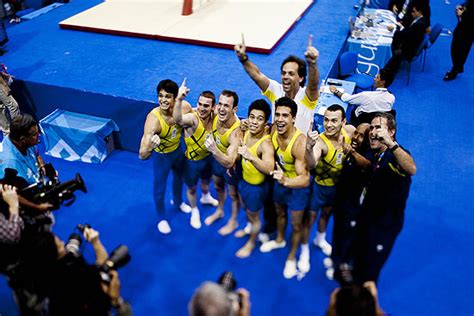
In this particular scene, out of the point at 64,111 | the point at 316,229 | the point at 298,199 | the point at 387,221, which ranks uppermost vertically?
the point at 387,221

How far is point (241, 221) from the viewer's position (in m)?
4.09

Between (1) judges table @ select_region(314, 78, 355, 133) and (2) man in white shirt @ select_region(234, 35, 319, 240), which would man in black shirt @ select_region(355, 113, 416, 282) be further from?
(1) judges table @ select_region(314, 78, 355, 133)

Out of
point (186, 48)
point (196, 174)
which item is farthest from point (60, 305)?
point (186, 48)

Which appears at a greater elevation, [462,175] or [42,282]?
[42,282]

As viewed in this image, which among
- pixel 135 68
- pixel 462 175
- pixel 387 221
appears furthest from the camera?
pixel 135 68

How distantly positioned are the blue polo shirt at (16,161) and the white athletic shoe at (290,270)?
2.22 metres

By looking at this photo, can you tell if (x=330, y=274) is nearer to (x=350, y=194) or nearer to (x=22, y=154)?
(x=350, y=194)

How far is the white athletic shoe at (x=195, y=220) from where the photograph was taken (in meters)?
4.01

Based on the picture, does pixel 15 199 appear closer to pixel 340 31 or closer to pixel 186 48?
pixel 186 48

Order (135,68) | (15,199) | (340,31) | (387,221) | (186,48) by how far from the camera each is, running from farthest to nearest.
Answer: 1. (340,31)
2. (186,48)
3. (135,68)
4. (387,221)
5. (15,199)

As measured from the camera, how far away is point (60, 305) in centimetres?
205

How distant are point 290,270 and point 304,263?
0.50 feet

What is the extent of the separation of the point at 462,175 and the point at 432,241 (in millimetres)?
1322

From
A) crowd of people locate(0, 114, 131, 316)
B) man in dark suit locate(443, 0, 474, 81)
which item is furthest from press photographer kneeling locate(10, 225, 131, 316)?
man in dark suit locate(443, 0, 474, 81)
